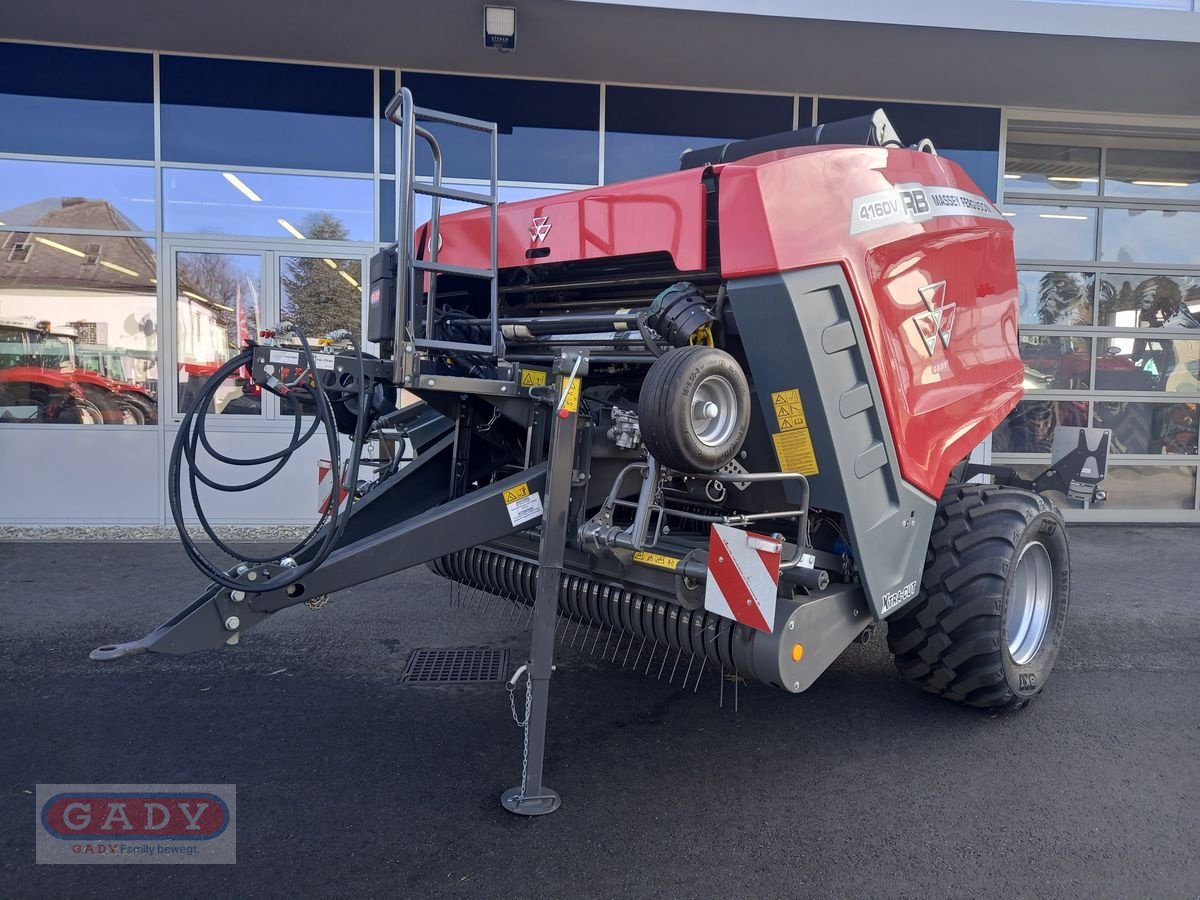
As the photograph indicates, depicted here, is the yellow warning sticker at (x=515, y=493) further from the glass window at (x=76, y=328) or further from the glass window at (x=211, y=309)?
the glass window at (x=76, y=328)

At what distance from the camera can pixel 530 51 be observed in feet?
24.0

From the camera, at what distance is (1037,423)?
878 cm

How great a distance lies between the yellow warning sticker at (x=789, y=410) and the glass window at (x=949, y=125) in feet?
20.4

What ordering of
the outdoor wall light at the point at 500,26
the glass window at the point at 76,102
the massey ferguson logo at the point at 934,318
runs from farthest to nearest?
the glass window at the point at 76,102 → the outdoor wall light at the point at 500,26 → the massey ferguson logo at the point at 934,318

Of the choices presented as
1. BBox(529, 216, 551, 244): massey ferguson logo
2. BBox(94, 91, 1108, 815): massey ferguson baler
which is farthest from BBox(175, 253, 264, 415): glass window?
BBox(529, 216, 551, 244): massey ferguson logo

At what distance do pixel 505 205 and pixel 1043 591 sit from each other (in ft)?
10.3

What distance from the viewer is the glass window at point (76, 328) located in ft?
24.6

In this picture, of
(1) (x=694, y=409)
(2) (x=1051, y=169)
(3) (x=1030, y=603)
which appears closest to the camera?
(1) (x=694, y=409)

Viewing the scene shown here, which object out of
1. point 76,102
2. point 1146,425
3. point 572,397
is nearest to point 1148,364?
point 1146,425

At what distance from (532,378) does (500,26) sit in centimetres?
460

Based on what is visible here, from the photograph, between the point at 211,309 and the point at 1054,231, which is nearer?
the point at 211,309

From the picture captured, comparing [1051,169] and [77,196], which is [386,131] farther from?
[1051,169]

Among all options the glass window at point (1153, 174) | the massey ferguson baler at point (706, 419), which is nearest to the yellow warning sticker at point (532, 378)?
the massey ferguson baler at point (706, 419)

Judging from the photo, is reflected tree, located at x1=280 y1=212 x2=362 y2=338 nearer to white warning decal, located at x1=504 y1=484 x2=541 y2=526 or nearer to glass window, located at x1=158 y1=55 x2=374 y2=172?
glass window, located at x1=158 y1=55 x2=374 y2=172
